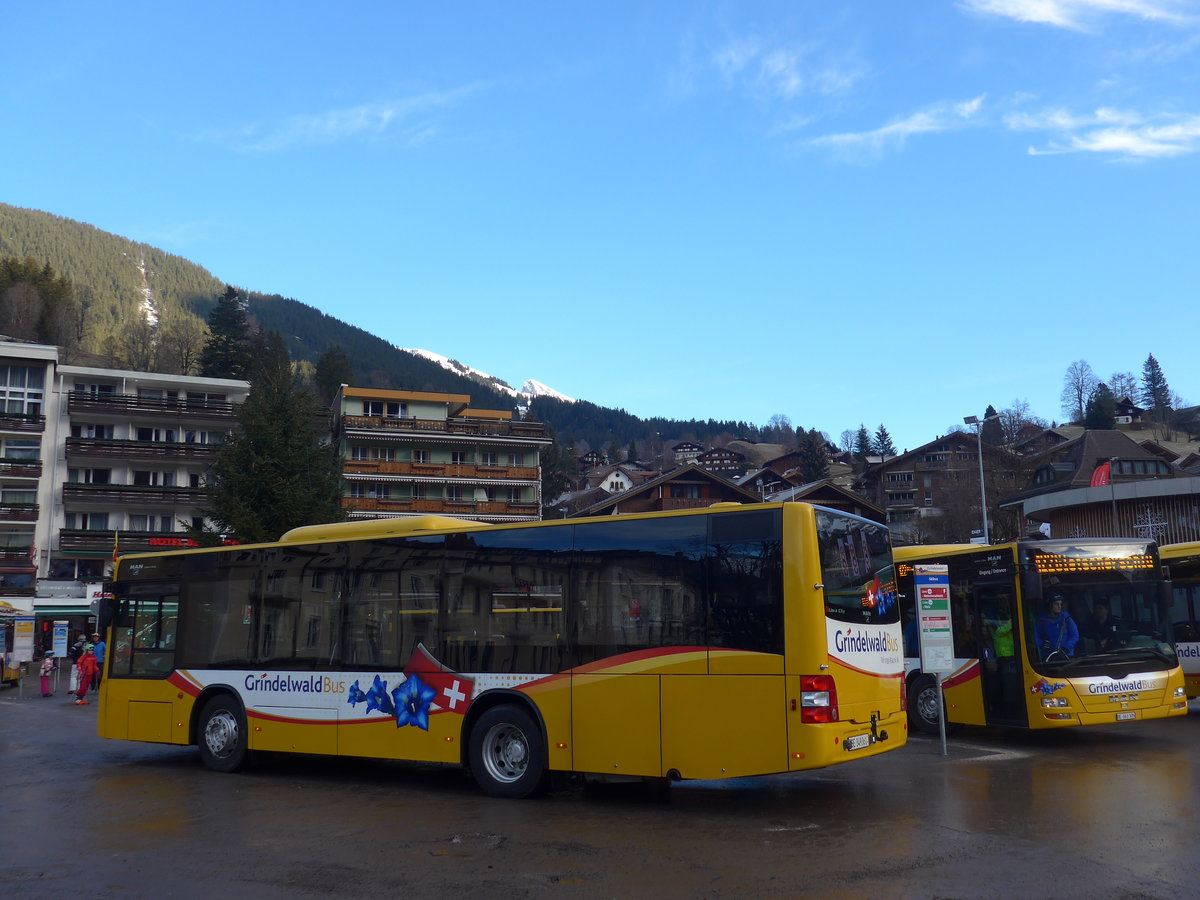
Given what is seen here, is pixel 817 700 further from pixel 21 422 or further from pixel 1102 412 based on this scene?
pixel 1102 412

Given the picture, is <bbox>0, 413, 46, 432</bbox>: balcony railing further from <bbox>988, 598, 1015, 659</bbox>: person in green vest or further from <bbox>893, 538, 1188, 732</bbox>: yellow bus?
<bbox>988, 598, 1015, 659</bbox>: person in green vest

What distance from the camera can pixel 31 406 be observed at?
59.5m

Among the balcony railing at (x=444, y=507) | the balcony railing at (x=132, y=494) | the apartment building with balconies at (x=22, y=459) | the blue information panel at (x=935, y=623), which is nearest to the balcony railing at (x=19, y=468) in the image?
the apartment building with balconies at (x=22, y=459)

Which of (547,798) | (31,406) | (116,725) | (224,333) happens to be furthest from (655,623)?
(224,333)

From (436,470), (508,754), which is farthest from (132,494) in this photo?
(508,754)

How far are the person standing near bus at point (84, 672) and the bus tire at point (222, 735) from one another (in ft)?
52.5

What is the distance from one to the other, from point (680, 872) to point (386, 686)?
5.56m

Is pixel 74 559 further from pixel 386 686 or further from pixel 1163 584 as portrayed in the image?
pixel 1163 584

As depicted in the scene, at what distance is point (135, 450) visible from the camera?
5797 cm

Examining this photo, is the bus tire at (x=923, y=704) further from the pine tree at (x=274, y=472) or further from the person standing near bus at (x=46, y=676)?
the person standing near bus at (x=46, y=676)

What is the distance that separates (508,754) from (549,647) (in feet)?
4.27

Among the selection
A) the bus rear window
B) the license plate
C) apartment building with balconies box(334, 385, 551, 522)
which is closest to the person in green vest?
the bus rear window

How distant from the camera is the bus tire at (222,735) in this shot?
13.8 metres

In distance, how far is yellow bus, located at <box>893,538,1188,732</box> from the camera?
14.3m
